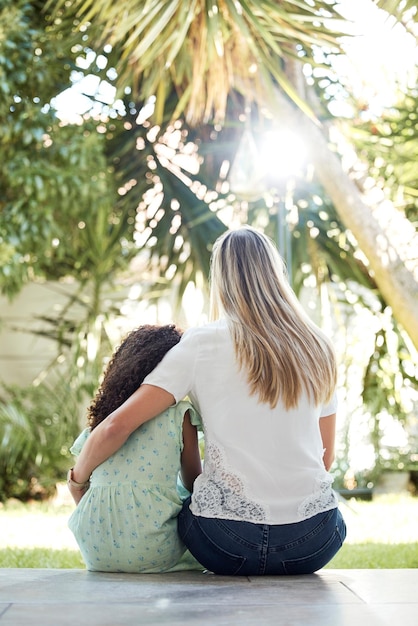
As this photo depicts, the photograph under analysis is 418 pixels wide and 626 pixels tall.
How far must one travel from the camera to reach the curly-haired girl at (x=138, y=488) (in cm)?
262

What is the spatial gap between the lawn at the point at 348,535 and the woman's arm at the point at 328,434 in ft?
3.58

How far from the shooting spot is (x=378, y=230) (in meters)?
4.79

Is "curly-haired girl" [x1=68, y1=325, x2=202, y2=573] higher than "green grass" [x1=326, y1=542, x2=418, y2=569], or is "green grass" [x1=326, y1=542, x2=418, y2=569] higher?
"curly-haired girl" [x1=68, y1=325, x2=202, y2=573]

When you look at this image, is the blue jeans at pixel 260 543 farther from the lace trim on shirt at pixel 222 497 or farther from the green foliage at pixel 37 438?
the green foliage at pixel 37 438

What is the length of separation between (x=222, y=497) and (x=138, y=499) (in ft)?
0.81

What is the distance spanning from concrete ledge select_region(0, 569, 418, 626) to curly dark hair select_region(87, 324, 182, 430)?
1.55 ft

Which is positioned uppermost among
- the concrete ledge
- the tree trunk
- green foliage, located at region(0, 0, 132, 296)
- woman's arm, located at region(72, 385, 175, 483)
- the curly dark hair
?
green foliage, located at region(0, 0, 132, 296)

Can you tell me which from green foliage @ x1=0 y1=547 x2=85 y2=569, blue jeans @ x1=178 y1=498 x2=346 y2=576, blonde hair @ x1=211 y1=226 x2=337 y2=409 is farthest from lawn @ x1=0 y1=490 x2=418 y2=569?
blonde hair @ x1=211 y1=226 x2=337 y2=409

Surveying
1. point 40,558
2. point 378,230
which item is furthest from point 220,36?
point 40,558

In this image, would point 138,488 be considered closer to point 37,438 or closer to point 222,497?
point 222,497

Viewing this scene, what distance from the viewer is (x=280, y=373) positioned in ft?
8.39

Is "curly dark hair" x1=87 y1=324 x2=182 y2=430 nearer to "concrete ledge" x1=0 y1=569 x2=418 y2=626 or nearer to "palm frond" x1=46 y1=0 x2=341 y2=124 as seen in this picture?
"concrete ledge" x1=0 y1=569 x2=418 y2=626

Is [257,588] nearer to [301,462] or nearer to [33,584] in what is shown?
[301,462]

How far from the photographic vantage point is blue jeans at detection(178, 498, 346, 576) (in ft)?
8.33
